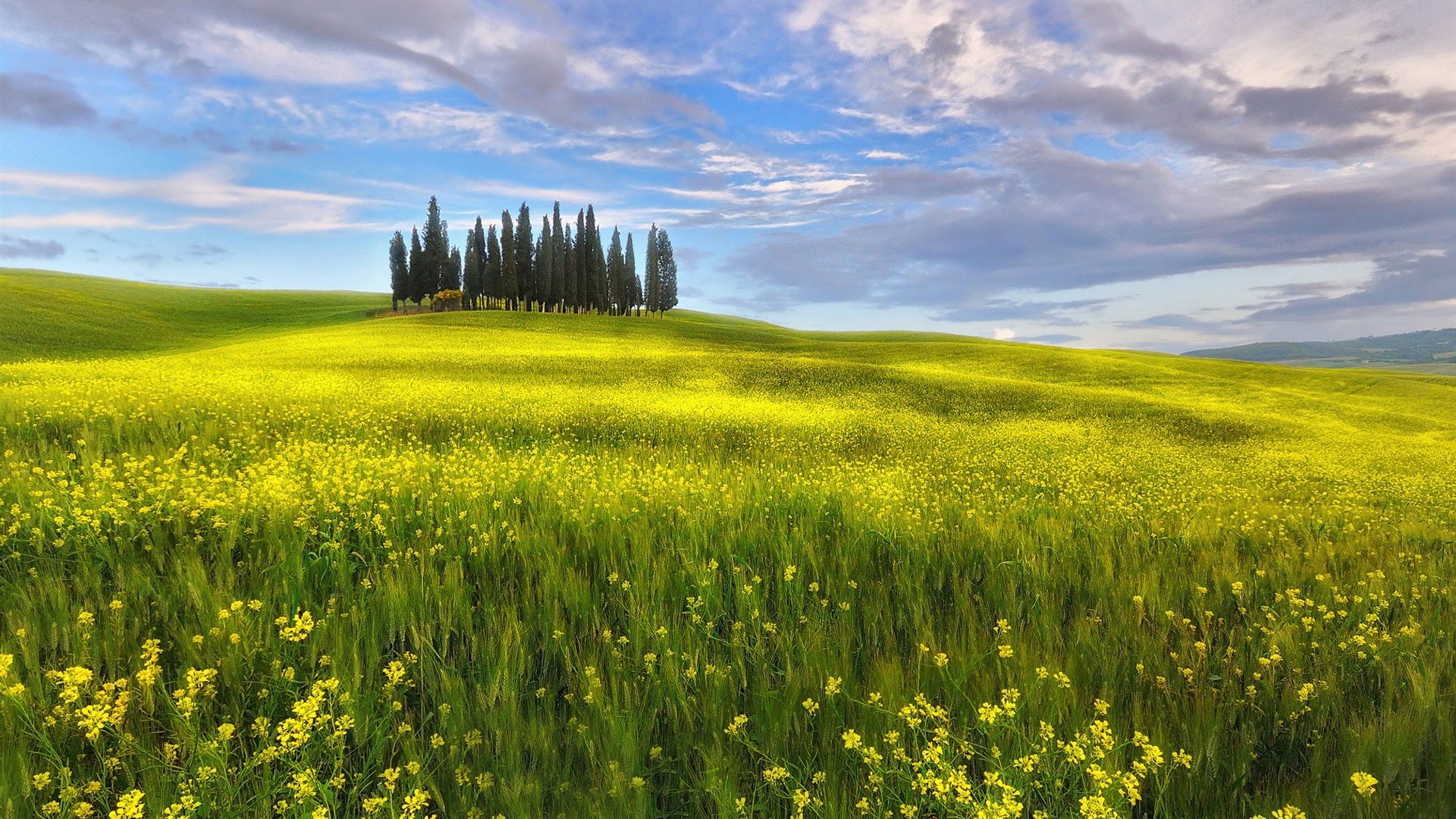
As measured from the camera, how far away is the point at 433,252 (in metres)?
76.6

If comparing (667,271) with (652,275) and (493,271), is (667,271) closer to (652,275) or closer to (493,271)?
(652,275)

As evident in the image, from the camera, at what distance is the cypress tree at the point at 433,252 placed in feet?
249

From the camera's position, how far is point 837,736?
2.59 metres

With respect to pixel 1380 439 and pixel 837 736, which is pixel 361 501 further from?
pixel 1380 439

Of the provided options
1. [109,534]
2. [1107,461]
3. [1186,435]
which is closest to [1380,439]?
[1186,435]

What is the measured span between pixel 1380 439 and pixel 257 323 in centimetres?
8629

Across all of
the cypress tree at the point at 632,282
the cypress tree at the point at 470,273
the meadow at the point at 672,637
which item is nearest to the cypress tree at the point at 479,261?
the cypress tree at the point at 470,273

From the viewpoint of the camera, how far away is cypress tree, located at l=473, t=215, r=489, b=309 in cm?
7650

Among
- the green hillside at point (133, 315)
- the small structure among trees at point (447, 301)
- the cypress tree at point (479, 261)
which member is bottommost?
the green hillside at point (133, 315)

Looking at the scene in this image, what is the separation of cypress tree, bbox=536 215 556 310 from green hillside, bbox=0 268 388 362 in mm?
21387

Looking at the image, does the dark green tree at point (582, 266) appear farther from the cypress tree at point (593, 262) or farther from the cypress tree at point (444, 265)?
the cypress tree at point (444, 265)

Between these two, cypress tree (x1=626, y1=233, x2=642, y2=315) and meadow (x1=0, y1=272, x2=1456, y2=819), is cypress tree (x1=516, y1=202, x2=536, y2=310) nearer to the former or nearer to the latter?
cypress tree (x1=626, y1=233, x2=642, y2=315)

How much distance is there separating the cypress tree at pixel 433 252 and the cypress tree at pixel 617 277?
20856 mm

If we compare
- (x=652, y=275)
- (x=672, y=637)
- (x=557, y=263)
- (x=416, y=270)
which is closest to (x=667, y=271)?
(x=652, y=275)
